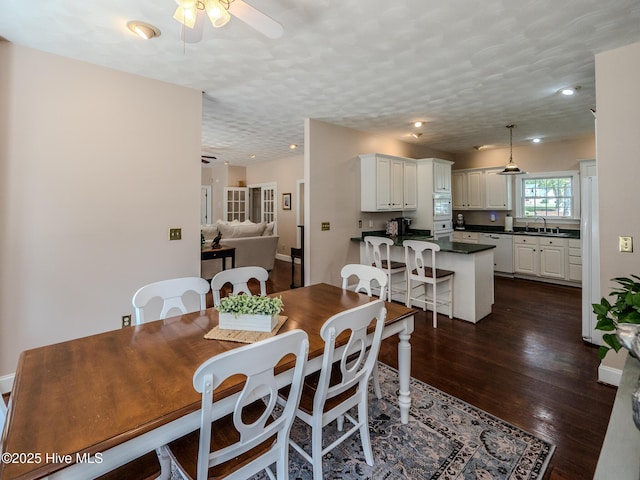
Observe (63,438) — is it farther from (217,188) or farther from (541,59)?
(217,188)

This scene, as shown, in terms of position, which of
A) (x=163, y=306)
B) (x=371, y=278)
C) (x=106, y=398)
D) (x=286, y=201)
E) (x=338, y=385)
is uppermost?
(x=286, y=201)

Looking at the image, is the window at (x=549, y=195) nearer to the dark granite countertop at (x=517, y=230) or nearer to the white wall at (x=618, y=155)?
the dark granite countertop at (x=517, y=230)

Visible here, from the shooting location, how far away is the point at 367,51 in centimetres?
250

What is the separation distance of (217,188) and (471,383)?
8.38 meters

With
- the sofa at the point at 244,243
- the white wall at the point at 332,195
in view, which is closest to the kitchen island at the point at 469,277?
the white wall at the point at 332,195

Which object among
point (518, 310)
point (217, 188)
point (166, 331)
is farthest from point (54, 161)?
point (217, 188)

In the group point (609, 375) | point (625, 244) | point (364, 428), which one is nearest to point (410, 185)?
point (625, 244)

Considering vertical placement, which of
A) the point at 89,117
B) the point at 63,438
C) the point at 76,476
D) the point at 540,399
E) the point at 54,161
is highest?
the point at 89,117

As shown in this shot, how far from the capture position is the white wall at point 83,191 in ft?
7.82

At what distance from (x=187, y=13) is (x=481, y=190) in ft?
21.4

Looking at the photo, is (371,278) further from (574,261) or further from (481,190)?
(481,190)

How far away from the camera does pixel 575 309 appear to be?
4223mm

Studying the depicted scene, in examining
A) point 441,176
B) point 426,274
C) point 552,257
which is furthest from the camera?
point 441,176

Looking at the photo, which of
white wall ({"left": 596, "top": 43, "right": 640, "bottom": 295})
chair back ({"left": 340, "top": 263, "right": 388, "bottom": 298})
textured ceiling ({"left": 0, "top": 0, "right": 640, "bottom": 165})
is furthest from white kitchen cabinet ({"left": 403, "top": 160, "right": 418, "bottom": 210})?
chair back ({"left": 340, "top": 263, "right": 388, "bottom": 298})
